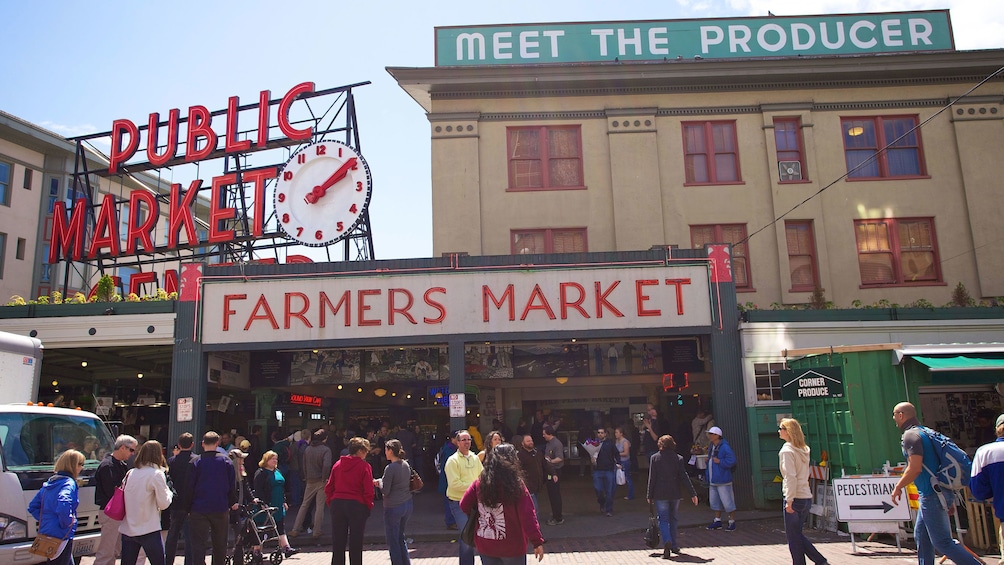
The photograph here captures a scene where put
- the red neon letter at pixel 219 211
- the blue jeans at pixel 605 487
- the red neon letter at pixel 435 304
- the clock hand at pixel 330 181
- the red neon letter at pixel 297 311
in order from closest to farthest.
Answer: the blue jeans at pixel 605 487, the red neon letter at pixel 435 304, the red neon letter at pixel 297 311, the clock hand at pixel 330 181, the red neon letter at pixel 219 211

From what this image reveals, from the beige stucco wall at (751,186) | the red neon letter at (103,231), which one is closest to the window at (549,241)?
the beige stucco wall at (751,186)

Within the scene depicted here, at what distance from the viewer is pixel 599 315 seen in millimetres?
17094

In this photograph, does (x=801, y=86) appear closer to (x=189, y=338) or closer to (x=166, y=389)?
(x=189, y=338)

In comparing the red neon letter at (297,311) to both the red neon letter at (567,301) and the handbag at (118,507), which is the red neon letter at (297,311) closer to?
the red neon letter at (567,301)

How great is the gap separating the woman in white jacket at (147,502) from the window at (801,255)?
17.1 meters

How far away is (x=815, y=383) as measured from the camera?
44.9ft

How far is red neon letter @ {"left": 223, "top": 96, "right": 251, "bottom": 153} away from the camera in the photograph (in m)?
26.5

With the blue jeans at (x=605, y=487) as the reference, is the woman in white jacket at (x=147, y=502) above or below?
above

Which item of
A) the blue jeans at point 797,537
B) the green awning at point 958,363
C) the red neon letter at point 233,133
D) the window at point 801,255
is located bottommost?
the blue jeans at point 797,537

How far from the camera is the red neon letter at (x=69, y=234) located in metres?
26.8

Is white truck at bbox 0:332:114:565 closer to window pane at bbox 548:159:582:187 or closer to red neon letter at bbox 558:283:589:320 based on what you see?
red neon letter at bbox 558:283:589:320

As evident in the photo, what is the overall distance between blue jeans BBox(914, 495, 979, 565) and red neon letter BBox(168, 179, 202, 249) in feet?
77.1

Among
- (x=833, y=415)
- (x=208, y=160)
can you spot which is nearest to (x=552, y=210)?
(x=833, y=415)

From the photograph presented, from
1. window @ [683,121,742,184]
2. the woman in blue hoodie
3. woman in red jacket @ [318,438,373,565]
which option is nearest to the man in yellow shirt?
woman in red jacket @ [318,438,373,565]
